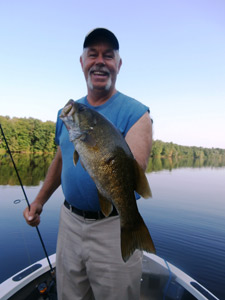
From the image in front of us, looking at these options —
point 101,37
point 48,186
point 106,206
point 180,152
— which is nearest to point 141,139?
point 106,206

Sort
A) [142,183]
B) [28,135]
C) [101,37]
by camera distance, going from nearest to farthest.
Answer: [142,183], [101,37], [28,135]

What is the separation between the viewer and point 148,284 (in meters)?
4.41

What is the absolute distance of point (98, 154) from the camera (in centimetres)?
169

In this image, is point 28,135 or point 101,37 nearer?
point 101,37

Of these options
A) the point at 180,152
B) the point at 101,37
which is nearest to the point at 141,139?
the point at 101,37

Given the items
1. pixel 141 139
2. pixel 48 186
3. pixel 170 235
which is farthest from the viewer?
pixel 170 235

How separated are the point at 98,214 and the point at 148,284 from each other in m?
3.02

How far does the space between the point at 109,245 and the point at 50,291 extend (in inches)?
112

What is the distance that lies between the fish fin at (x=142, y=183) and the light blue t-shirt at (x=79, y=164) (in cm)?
60

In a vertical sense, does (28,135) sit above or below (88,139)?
above

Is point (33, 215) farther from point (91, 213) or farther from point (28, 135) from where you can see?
point (28, 135)

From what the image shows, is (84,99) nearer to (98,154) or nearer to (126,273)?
(98,154)

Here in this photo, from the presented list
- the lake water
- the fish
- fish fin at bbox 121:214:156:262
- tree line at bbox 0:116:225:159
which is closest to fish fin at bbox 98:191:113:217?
the fish

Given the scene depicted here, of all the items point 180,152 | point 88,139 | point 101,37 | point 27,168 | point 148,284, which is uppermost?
point 27,168
